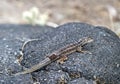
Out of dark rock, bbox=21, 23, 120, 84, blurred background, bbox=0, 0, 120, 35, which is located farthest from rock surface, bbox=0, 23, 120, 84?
blurred background, bbox=0, 0, 120, 35

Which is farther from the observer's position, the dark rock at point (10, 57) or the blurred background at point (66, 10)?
the blurred background at point (66, 10)

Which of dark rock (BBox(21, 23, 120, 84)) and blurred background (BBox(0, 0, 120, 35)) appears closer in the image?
dark rock (BBox(21, 23, 120, 84))

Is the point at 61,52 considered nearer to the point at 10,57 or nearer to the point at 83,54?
the point at 83,54

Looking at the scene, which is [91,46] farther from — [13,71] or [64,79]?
[13,71]

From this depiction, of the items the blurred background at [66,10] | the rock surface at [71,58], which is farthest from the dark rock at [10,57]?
the blurred background at [66,10]

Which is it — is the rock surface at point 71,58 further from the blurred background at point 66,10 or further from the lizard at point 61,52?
the blurred background at point 66,10

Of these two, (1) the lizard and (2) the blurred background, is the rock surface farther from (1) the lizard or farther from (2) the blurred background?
(2) the blurred background

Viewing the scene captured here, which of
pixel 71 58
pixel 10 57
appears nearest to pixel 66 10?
pixel 10 57
